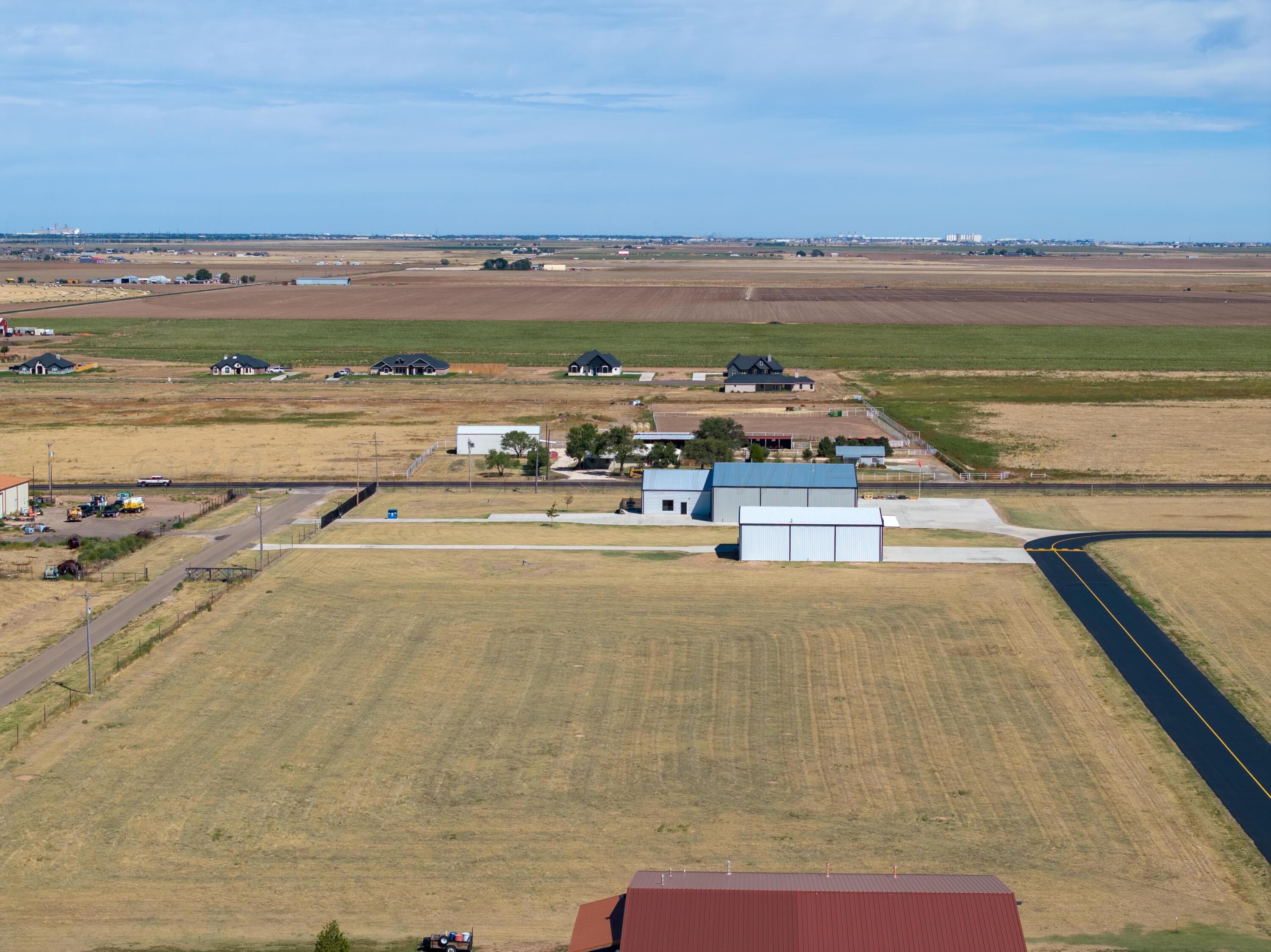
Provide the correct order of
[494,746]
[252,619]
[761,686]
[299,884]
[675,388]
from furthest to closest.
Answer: [675,388] → [252,619] → [761,686] → [494,746] → [299,884]

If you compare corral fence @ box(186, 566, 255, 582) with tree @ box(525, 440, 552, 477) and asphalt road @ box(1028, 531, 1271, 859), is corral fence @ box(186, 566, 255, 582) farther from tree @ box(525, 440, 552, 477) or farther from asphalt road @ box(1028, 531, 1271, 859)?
asphalt road @ box(1028, 531, 1271, 859)

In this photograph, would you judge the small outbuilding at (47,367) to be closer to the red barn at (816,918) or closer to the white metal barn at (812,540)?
the white metal barn at (812,540)

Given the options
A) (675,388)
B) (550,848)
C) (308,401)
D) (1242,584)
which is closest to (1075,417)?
(675,388)

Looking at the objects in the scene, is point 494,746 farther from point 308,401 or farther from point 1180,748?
point 308,401

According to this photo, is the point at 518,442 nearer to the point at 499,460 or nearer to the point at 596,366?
the point at 499,460

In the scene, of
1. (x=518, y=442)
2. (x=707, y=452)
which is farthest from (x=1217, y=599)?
(x=518, y=442)

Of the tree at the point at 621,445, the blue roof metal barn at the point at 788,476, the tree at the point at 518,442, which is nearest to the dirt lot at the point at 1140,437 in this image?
the blue roof metal barn at the point at 788,476
